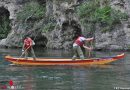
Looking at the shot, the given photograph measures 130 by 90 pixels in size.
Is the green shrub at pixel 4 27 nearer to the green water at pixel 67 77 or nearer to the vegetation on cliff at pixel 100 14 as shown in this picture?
the vegetation on cliff at pixel 100 14

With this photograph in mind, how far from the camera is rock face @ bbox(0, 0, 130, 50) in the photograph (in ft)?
140

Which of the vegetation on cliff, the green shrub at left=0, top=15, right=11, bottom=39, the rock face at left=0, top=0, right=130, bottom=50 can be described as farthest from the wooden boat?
the green shrub at left=0, top=15, right=11, bottom=39

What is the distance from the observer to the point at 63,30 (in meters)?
49.0

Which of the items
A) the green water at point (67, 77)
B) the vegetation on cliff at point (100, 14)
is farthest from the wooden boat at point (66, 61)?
the vegetation on cliff at point (100, 14)

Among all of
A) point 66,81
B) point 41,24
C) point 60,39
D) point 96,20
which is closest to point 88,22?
point 96,20

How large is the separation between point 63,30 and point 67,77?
25835mm

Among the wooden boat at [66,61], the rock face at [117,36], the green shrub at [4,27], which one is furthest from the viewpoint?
the green shrub at [4,27]

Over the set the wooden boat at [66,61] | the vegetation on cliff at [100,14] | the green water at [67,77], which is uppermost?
the vegetation on cliff at [100,14]

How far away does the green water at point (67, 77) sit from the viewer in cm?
2011

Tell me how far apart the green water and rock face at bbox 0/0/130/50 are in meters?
12.6

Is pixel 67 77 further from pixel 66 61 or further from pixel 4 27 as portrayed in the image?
pixel 4 27

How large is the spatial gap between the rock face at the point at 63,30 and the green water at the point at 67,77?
1258 centimetres

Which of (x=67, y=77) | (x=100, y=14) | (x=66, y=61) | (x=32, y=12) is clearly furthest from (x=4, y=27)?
(x=67, y=77)

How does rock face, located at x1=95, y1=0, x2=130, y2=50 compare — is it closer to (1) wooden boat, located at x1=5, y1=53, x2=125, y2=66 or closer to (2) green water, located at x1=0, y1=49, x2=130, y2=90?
(1) wooden boat, located at x1=5, y1=53, x2=125, y2=66
